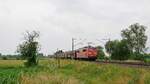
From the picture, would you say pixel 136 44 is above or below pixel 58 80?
above

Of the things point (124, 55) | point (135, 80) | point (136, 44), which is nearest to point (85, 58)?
point (124, 55)

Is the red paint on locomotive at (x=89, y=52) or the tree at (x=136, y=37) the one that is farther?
the tree at (x=136, y=37)

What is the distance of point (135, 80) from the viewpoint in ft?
84.3

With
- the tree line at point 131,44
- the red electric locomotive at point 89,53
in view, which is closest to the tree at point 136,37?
the tree line at point 131,44

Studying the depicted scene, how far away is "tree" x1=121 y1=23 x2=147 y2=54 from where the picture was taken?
101688mm

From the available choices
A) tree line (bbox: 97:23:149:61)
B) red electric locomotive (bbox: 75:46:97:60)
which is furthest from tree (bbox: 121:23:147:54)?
red electric locomotive (bbox: 75:46:97:60)

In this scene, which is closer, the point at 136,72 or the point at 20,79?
the point at 20,79

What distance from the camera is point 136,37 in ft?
347

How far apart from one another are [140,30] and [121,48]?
11594mm

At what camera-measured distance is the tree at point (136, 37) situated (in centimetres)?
10169

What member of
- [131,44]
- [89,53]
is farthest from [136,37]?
[89,53]

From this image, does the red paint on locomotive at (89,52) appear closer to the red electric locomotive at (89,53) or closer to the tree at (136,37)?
the red electric locomotive at (89,53)

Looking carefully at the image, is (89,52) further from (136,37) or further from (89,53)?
(136,37)

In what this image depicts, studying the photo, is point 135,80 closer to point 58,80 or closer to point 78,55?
point 58,80
